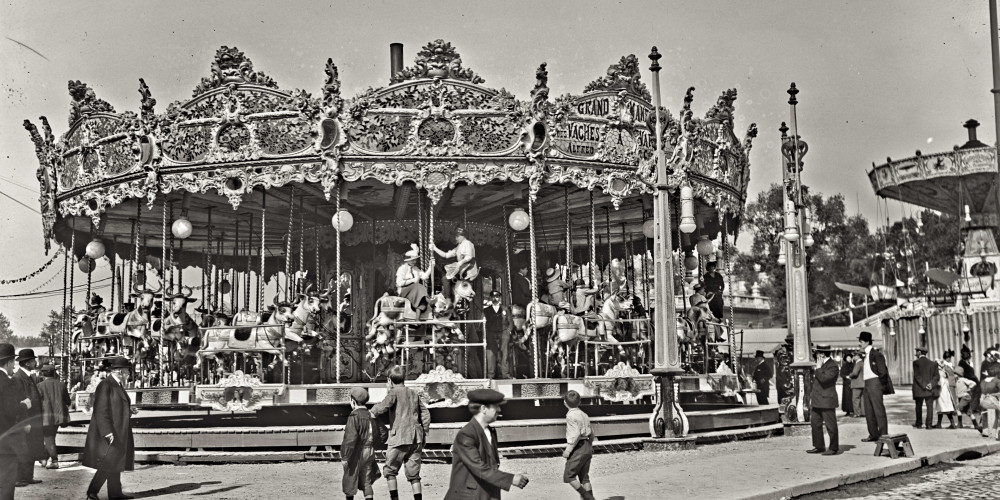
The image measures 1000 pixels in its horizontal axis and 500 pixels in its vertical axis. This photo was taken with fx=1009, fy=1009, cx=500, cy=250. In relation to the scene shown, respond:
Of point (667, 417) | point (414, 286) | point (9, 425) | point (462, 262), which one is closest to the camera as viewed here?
point (9, 425)

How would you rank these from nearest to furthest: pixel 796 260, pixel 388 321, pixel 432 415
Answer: pixel 432 415
pixel 388 321
pixel 796 260

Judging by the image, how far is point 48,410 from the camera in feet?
47.8

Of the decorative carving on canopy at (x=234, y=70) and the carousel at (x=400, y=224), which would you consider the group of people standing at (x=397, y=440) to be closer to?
the carousel at (x=400, y=224)

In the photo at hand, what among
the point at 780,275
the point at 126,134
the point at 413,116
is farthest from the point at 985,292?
the point at 126,134

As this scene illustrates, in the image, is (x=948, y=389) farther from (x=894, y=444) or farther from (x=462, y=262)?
(x=462, y=262)

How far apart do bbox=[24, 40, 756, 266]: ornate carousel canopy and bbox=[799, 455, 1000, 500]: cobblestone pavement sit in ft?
22.7

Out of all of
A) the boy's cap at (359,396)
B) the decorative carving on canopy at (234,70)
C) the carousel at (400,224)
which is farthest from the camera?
the decorative carving on canopy at (234,70)

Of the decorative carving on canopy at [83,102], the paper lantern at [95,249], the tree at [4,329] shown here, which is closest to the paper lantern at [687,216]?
the decorative carving on canopy at [83,102]

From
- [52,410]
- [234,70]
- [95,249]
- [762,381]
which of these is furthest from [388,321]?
[762,381]

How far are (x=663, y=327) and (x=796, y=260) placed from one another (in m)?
6.52

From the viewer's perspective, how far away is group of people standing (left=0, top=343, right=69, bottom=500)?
31.4 feet

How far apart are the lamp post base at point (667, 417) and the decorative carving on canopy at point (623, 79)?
6362 mm

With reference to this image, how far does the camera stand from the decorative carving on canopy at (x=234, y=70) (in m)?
19.2

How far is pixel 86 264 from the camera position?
25094 mm
